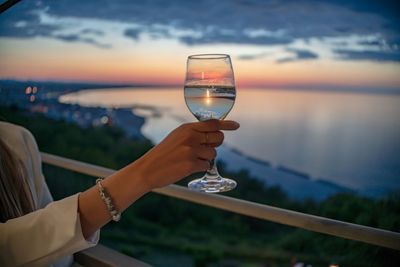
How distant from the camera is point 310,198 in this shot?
4.99 metres

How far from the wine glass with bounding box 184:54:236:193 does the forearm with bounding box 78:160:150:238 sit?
171 millimetres

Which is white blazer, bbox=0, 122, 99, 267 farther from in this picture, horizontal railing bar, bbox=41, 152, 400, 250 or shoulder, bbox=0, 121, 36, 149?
horizontal railing bar, bbox=41, 152, 400, 250

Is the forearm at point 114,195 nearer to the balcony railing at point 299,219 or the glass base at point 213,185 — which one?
the glass base at point 213,185

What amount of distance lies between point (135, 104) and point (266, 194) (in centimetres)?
209

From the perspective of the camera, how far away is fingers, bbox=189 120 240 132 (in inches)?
25.8

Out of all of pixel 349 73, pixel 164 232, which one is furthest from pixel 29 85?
pixel 164 232

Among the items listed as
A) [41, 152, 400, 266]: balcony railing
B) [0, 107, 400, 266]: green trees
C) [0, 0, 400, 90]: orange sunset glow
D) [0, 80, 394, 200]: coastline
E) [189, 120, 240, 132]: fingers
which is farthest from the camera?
[0, 80, 394, 200]: coastline

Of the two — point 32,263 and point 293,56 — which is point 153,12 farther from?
point 32,263

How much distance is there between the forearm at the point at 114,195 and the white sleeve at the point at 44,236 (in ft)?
0.05

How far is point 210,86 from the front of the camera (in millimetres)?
761

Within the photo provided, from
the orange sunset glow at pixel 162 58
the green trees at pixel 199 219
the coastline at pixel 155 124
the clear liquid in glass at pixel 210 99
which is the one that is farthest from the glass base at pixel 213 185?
the coastline at pixel 155 124

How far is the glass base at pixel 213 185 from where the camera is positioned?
807 mm

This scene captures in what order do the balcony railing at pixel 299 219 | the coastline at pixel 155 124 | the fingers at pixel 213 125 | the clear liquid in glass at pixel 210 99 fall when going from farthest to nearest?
the coastline at pixel 155 124 → the balcony railing at pixel 299 219 → the clear liquid in glass at pixel 210 99 → the fingers at pixel 213 125

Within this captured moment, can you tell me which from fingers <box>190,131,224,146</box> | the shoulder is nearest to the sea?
the shoulder
